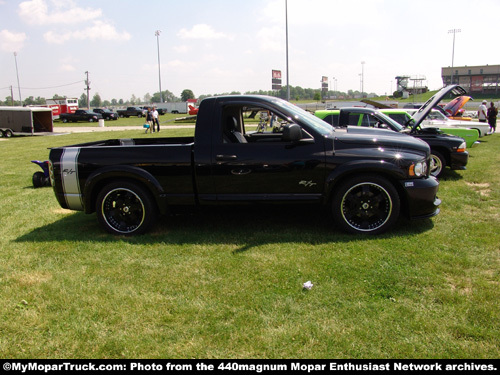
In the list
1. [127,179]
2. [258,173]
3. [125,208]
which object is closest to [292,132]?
[258,173]

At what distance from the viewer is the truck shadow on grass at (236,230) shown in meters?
4.75

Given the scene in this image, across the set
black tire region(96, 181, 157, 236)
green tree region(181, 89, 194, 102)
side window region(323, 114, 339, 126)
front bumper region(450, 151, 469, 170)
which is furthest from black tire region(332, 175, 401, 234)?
green tree region(181, 89, 194, 102)

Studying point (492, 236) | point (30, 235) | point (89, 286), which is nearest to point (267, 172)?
point (89, 286)

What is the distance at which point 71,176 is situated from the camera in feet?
16.8

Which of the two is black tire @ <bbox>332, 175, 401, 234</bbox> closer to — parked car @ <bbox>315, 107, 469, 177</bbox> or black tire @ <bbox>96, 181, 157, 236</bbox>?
black tire @ <bbox>96, 181, 157, 236</bbox>

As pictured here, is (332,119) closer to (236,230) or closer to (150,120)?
(236,230)

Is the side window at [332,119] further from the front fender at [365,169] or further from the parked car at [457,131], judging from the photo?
the front fender at [365,169]

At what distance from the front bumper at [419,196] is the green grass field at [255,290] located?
277 millimetres

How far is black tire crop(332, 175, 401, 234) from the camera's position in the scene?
15.4 ft

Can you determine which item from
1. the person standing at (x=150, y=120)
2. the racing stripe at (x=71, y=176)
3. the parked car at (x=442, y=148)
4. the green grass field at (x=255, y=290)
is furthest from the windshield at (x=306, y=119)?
the person standing at (x=150, y=120)

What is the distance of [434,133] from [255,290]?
7153mm

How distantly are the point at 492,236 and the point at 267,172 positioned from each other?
2.86m

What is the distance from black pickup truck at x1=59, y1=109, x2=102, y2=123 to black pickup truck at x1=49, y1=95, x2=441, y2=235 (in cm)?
4458

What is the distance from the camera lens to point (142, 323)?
3053mm
